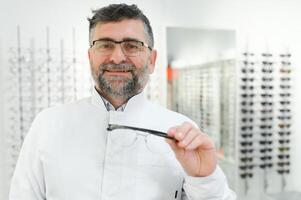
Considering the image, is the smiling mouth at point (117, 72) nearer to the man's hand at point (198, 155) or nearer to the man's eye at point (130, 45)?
the man's eye at point (130, 45)

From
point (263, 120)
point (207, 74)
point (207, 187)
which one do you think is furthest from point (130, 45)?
point (263, 120)

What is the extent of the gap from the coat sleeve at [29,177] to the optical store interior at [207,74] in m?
1.06

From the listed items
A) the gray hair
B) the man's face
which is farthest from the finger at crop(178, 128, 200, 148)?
the gray hair

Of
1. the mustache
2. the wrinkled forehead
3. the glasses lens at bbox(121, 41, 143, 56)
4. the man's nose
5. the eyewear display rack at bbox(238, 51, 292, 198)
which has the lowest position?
Answer: the eyewear display rack at bbox(238, 51, 292, 198)

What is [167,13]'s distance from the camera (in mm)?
2119

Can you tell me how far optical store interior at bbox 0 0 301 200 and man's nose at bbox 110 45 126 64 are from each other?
3.62ft

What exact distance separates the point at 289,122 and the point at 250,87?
430mm

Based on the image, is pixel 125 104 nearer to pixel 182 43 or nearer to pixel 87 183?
pixel 87 183

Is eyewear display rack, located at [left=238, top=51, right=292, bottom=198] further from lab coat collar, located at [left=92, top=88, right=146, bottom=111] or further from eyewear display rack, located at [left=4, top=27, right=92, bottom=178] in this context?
lab coat collar, located at [left=92, top=88, right=146, bottom=111]

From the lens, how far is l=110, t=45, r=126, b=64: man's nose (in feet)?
3.10

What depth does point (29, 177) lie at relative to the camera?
3.10ft

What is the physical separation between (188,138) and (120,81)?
0.30 meters

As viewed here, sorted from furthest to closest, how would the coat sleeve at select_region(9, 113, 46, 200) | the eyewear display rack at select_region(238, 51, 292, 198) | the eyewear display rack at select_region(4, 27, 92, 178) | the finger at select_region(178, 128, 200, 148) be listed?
the eyewear display rack at select_region(238, 51, 292, 198) → the eyewear display rack at select_region(4, 27, 92, 178) → the coat sleeve at select_region(9, 113, 46, 200) → the finger at select_region(178, 128, 200, 148)

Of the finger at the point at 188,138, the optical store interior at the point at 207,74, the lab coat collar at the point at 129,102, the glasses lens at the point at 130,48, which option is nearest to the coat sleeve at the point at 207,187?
the finger at the point at 188,138
